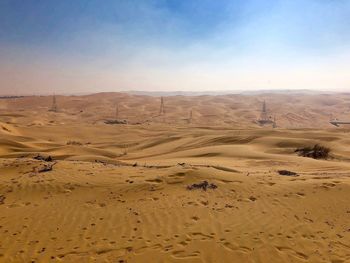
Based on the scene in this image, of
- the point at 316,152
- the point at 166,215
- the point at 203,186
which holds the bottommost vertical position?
the point at 316,152

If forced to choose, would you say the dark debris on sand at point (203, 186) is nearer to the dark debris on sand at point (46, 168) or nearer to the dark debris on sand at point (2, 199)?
the dark debris on sand at point (2, 199)

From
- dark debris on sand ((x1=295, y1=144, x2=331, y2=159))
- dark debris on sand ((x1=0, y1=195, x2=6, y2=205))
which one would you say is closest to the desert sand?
dark debris on sand ((x1=0, y1=195, x2=6, y2=205))

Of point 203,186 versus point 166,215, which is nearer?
point 166,215

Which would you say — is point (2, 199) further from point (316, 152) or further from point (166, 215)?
point (316, 152)

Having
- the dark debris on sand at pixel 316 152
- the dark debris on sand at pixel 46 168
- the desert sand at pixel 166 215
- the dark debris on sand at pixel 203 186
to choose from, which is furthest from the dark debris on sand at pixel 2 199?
the dark debris on sand at pixel 316 152

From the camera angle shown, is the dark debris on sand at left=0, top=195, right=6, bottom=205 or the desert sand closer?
the desert sand

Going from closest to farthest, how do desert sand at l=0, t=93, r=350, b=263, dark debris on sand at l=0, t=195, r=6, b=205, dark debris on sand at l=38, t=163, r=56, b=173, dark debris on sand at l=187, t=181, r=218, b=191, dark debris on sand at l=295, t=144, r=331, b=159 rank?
desert sand at l=0, t=93, r=350, b=263
dark debris on sand at l=0, t=195, r=6, b=205
dark debris on sand at l=187, t=181, r=218, b=191
dark debris on sand at l=38, t=163, r=56, b=173
dark debris on sand at l=295, t=144, r=331, b=159

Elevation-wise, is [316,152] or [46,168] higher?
[46,168]

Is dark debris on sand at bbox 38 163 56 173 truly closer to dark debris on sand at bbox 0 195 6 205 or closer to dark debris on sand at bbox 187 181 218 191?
dark debris on sand at bbox 0 195 6 205

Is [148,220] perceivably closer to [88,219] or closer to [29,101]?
[88,219]

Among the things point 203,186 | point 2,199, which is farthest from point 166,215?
point 2,199

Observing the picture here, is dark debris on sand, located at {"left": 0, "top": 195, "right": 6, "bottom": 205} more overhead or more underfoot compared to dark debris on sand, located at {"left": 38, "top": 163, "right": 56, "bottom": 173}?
more underfoot
